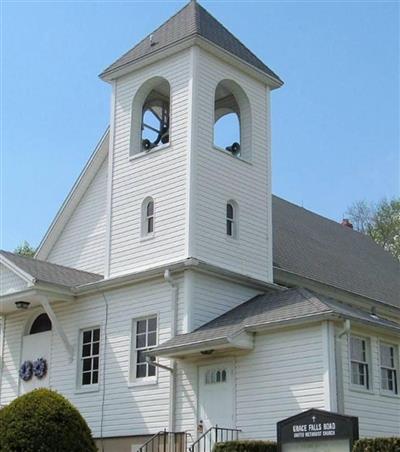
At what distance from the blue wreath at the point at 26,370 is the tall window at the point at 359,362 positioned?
32.5 feet

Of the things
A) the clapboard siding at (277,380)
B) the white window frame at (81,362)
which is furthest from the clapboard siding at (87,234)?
the clapboard siding at (277,380)

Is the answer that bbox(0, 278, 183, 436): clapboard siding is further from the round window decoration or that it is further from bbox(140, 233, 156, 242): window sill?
bbox(140, 233, 156, 242): window sill

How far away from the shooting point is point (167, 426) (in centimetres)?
2041

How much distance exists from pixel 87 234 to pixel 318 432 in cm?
1293

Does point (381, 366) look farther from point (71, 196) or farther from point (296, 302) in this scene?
point (71, 196)

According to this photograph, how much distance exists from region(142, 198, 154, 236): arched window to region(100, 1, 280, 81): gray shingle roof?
14.0 ft

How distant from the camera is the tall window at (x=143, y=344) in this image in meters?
21.6

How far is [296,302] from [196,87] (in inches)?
262

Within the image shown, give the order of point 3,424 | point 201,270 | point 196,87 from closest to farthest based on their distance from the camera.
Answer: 1. point 3,424
2. point 201,270
3. point 196,87

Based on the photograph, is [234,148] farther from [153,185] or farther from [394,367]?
[394,367]

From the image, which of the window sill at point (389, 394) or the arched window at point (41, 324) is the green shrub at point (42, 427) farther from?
the arched window at point (41, 324)

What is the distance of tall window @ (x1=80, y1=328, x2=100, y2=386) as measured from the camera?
75.2ft

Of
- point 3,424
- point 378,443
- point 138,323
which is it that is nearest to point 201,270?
point 138,323

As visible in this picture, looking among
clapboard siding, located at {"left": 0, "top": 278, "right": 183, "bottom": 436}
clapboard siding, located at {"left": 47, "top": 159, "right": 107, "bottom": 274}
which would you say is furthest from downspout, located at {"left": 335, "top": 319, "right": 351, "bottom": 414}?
clapboard siding, located at {"left": 47, "top": 159, "right": 107, "bottom": 274}
